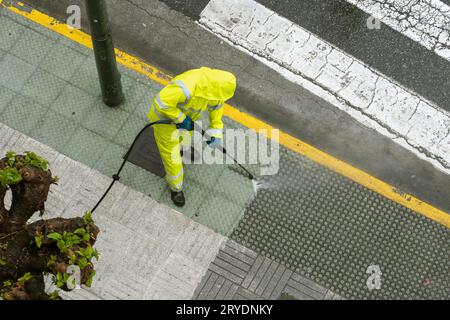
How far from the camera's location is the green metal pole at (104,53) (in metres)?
5.02

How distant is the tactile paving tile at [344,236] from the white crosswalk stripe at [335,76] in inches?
34.4

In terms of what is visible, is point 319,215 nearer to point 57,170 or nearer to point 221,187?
point 221,187

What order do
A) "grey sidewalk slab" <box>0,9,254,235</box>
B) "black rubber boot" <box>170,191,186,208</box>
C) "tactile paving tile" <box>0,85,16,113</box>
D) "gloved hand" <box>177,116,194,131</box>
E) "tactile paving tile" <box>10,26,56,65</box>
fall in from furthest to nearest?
"tactile paving tile" <box>10,26,56,65</box> → "tactile paving tile" <box>0,85,16,113</box> → "grey sidewalk slab" <box>0,9,254,235</box> → "black rubber boot" <box>170,191,186,208</box> → "gloved hand" <box>177,116,194,131</box>

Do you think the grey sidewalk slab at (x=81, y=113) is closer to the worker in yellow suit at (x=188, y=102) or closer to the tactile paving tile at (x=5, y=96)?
the tactile paving tile at (x=5, y=96)

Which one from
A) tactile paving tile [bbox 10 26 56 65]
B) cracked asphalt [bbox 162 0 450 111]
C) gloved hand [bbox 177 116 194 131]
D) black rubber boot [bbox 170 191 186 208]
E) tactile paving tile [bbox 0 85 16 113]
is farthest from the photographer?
cracked asphalt [bbox 162 0 450 111]

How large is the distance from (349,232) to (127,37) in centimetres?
353

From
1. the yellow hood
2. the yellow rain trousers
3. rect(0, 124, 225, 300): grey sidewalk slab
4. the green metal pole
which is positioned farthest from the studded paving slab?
the yellow hood

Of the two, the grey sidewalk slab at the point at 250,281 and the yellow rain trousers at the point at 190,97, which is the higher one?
the yellow rain trousers at the point at 190,97

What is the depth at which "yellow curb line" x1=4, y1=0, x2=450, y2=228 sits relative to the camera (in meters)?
6.55

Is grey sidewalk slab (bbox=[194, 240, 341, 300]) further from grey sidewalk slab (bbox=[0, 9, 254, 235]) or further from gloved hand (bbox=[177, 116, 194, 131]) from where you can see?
gloved hand (bbox=[177, 116, 194, 131])

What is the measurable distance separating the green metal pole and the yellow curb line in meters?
0.56

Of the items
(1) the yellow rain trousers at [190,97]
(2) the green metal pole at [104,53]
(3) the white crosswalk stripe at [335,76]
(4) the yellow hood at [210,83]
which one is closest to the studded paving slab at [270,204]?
(2) the green metal pole at [104,53]
